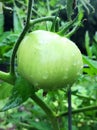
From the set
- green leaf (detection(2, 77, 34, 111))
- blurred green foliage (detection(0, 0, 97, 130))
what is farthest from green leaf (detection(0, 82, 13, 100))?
green leaf (detection(2, 77, 34, 111))

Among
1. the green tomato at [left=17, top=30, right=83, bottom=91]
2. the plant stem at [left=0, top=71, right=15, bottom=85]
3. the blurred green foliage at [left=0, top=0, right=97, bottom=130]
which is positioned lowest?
the blurred green foliage at [left=0, top=0, right=97, bottom=130]

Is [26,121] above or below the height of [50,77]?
below

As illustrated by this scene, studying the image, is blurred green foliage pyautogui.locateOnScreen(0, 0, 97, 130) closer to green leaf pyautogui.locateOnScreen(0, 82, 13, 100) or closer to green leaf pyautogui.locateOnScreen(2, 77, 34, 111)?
green leaf pyautogui.locateOnScreen(0, 82, 13, 100)

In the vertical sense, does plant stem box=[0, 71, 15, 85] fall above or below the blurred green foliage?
above

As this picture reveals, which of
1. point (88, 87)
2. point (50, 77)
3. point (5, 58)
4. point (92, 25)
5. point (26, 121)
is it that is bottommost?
point (92, 25)

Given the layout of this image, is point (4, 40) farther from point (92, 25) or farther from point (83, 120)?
point (92, 25)

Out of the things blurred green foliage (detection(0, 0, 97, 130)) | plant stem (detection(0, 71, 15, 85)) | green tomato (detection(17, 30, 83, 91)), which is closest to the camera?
green tomato (detection(17, 30, 83, 91))

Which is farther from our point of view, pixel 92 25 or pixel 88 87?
pixel 92 25

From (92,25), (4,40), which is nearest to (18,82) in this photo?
(4,40)
